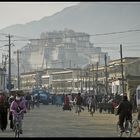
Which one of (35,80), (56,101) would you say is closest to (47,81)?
(35,80)

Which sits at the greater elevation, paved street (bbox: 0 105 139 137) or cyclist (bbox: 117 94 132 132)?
cyclist (bbox: 117 94 132 132)

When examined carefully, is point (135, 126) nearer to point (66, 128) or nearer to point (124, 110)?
point (124, 110)

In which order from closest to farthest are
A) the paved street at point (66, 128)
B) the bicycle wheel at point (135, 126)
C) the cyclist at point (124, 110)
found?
the cyclist at point (124, 110), the paved street at point (66, 128), the bicycle wheel at point (135, 126)

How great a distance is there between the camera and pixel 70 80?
174875 mm

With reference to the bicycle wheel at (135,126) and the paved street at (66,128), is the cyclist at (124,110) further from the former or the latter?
the bicycle wheel at (135,126)

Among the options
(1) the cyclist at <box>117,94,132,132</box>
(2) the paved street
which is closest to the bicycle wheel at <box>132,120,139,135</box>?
(2) the paved street

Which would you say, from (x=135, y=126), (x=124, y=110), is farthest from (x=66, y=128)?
(x=124, y=110)

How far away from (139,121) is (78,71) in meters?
151

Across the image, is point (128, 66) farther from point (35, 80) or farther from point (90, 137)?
point (90, 137)

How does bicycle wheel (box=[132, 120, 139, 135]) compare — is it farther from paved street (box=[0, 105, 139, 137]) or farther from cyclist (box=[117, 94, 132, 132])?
cyclist (box=[117, 94, 132, 132])

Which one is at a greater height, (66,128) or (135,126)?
(135,126)

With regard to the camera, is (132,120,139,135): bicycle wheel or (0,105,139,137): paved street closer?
(0,105,139,137): paved street

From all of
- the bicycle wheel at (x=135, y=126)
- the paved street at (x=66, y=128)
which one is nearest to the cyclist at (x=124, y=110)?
the paved street at (x=66, y=128)

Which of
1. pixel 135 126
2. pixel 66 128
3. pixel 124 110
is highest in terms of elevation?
pixel 124 110
